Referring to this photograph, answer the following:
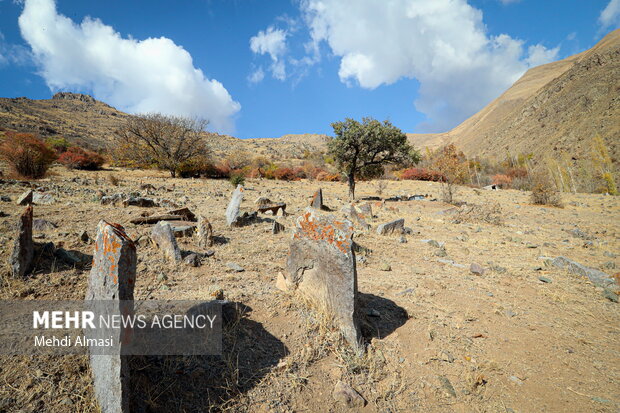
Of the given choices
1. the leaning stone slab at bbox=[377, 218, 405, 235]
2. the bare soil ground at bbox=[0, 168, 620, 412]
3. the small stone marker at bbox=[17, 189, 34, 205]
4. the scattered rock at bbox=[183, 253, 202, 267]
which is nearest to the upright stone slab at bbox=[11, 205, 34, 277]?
the bare soil ground at bbox=[0, 168, 620, 412]

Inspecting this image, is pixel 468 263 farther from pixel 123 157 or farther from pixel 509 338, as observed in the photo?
pixel 123 157

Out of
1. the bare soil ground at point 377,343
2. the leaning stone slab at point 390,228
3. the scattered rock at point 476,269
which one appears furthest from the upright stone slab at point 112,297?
the leaning stone slab at point 390,228

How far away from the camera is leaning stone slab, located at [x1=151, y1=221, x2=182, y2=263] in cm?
528

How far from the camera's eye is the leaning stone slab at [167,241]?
17.3ft

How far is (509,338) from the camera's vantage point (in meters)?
4.00

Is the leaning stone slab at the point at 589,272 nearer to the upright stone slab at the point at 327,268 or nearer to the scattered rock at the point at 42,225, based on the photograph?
the upright stone slab at the point at 327,268

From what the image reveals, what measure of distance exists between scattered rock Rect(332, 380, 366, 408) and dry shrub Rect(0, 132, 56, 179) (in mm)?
18391

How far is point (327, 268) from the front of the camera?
12.6 feet

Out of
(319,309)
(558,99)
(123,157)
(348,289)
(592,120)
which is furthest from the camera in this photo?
(558,99)

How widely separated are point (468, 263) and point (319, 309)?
5.04m

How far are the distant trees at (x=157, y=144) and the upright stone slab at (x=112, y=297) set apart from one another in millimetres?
21874

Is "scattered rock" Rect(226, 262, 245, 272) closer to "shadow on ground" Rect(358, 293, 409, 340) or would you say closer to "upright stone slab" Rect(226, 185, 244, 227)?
"shadow on ground" Rect(358, 293, 409, 340)

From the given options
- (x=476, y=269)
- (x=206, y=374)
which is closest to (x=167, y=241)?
(x=206, y=374)

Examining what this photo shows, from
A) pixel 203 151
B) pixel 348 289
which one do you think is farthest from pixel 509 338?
pixel 203 151
